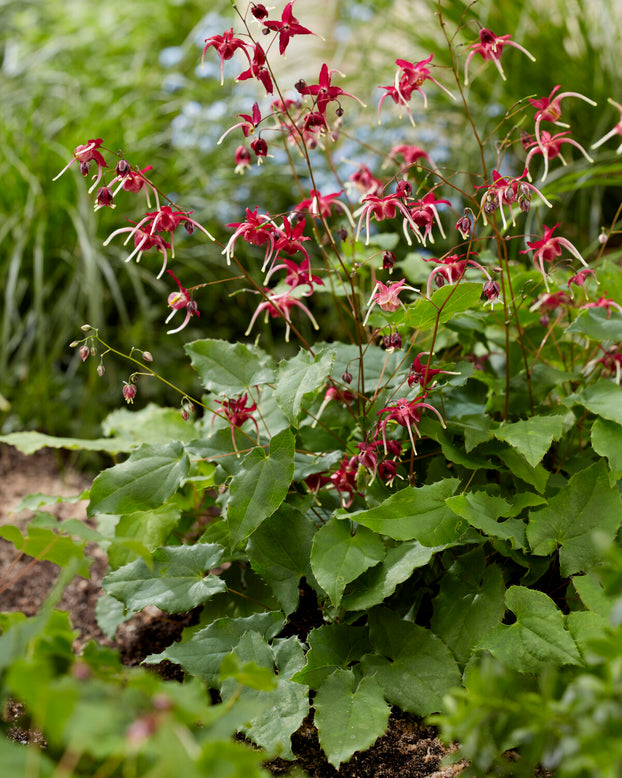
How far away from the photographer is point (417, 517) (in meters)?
0.90

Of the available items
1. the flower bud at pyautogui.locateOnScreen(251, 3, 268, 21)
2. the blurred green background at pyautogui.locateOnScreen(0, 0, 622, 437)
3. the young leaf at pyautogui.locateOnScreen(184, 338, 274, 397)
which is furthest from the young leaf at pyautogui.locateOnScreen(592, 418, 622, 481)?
the blurred green background at pyautogui.locateOnScreen(0, 0, 622, 437)

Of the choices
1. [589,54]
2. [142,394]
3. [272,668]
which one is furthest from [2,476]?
[589,54]

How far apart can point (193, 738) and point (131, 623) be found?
2.83ft

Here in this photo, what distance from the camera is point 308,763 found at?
0.90 metres

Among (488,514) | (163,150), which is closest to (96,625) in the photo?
(488,514)

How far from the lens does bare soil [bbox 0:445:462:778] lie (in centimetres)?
88

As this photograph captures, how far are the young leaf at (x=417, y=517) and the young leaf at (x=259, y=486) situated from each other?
0.12m

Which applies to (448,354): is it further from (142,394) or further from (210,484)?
(142,394)

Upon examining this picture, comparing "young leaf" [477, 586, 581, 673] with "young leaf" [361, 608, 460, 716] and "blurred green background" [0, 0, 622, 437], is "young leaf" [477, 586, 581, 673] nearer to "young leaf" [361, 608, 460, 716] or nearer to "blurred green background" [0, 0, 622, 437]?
"young leaf" [361, 608, 460, 716]

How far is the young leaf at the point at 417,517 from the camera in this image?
2.88 feet

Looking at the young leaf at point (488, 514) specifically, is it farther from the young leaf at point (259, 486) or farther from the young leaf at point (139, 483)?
the young leaf at point (139, 483)

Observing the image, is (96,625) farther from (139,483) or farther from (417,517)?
(417,517)

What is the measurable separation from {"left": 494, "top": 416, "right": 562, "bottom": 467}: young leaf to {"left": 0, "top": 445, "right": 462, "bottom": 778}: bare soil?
1.28 feet

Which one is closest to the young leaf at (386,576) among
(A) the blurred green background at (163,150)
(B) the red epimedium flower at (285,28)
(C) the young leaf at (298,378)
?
(C) the young leaf at (298,378)
